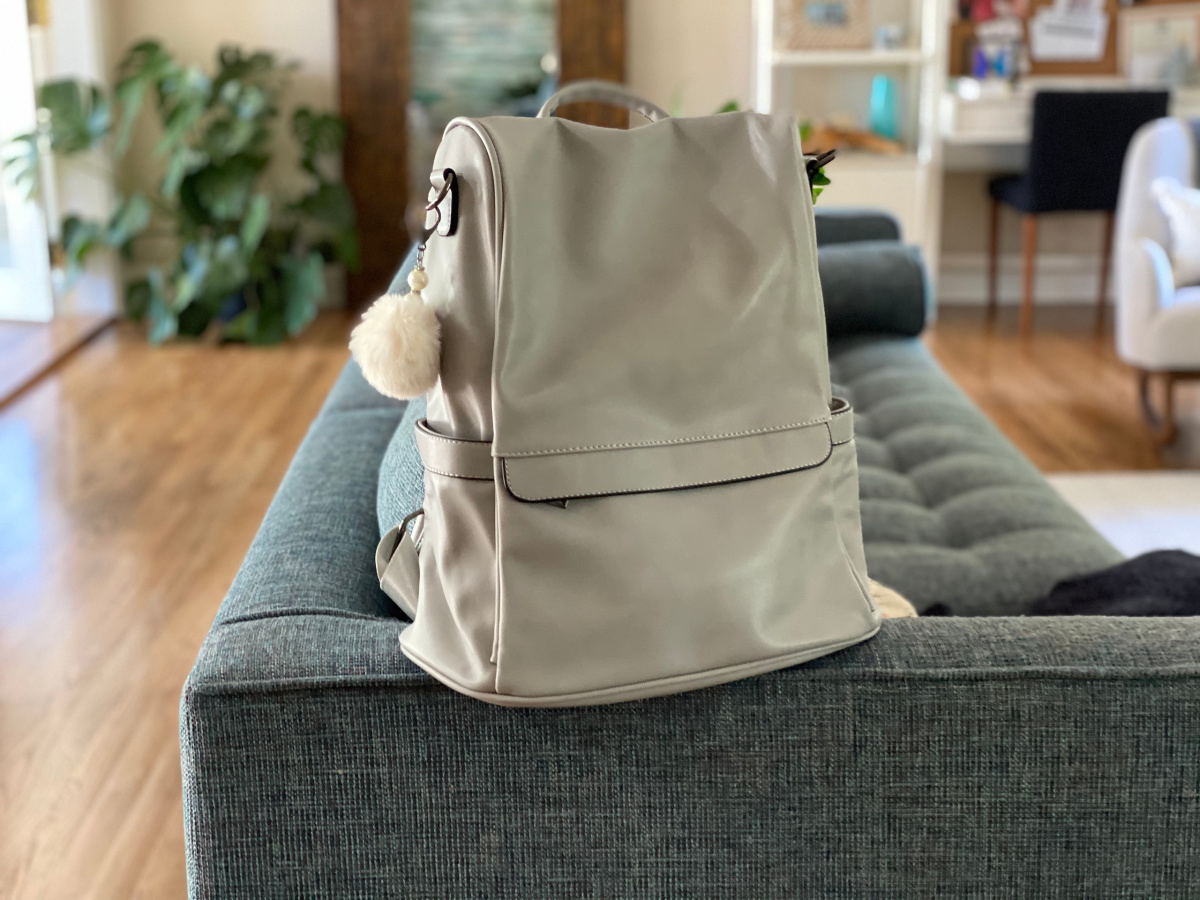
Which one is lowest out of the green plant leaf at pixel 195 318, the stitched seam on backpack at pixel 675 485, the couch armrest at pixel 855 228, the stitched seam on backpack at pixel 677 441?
the green plant leaf at pixel 195 318

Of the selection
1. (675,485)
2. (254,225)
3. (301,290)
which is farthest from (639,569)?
(301,290)

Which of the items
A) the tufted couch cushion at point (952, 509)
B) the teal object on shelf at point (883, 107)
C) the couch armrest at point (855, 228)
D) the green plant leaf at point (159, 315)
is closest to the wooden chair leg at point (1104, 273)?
the teal object on shelf at point (883, 107)

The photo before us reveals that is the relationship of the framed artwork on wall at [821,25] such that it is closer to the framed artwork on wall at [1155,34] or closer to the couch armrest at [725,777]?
the framed artwork on wall at [1155,34]

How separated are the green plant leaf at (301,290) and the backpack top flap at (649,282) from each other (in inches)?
142

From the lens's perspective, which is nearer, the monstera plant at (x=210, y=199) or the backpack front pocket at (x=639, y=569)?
the backpack front pocket at (x=639, y=569)

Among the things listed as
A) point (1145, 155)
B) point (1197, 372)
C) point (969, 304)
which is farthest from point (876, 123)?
point (1197, 372)

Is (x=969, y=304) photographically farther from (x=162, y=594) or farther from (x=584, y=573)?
(x=584, y=573)

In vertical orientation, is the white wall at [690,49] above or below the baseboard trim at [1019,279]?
above

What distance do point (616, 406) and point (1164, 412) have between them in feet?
9.56

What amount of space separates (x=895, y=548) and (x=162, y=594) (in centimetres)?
145

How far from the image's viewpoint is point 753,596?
0.79m

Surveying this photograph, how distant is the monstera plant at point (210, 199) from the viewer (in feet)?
13.8

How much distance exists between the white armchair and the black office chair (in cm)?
83

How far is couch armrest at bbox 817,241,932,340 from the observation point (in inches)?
98.5
